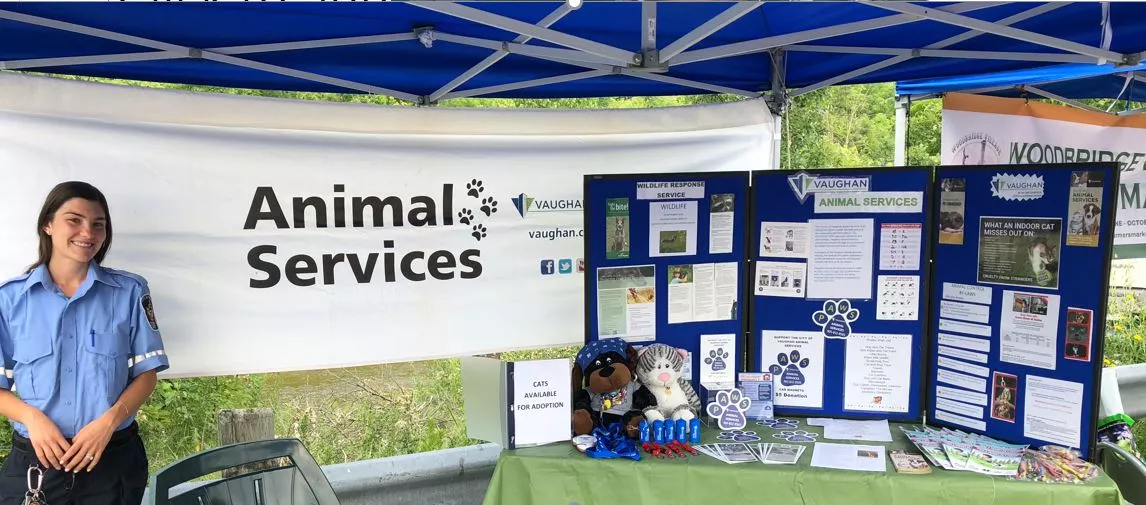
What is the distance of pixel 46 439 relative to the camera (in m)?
2.00

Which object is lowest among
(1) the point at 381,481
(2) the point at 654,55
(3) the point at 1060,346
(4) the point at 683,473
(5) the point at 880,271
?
(1) the point at 381,481

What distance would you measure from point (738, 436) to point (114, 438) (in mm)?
2006

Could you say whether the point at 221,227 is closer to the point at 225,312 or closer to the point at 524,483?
the point at 225,312

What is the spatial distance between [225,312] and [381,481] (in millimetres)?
983

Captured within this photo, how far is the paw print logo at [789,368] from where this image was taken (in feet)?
9.06

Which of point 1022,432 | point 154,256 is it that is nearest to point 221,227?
point 154,256

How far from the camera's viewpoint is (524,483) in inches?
93.2

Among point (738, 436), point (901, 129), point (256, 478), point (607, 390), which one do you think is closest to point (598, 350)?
point (607, 390)

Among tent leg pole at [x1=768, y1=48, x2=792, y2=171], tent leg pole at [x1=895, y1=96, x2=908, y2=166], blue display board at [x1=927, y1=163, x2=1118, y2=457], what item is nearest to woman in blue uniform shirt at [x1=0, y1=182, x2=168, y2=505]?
tent leg pole at [x1=768, y1=48, x2=792, y2=171]

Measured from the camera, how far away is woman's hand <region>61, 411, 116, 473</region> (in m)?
2.03

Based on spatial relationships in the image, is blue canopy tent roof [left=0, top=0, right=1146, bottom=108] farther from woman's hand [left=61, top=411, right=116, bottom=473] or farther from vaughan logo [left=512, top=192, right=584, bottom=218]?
woman's hand [left=61, top=411, right=116, bottom=473]

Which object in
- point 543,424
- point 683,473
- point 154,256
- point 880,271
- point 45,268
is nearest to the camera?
point 45,268

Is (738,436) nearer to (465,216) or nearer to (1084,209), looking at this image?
(1084,209)

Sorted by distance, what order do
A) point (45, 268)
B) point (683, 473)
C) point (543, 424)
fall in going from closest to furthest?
point (45, 268), point (683, 473), point (543, 424)
